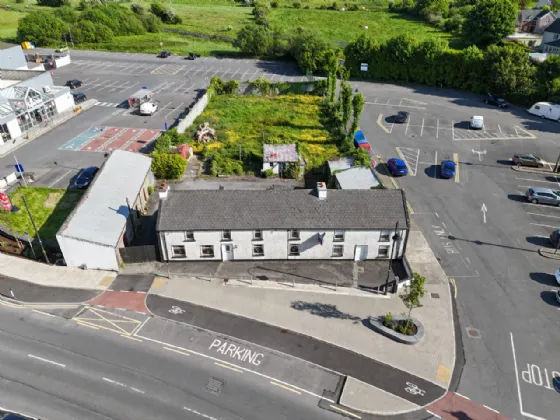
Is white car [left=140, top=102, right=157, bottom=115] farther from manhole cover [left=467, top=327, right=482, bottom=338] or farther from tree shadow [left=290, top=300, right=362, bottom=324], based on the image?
manhole cover [left=467, top=327, right=482, bottom=338]

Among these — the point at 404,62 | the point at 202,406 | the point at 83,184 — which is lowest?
the point at 202,406

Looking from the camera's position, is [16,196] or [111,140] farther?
[111,140]

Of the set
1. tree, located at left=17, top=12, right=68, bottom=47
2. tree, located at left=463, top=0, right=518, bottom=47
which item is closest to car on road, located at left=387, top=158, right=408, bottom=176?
tree, located at left=463, top=0, right=518, bottom=47

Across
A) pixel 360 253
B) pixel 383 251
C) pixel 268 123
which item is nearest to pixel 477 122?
pixel 268 123

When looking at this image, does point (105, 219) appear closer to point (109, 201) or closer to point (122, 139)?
point (109, 201)

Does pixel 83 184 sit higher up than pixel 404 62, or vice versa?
pixel 404 62

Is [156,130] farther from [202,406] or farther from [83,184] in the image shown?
[202,406]

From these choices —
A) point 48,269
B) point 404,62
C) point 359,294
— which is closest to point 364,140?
point 359,294
